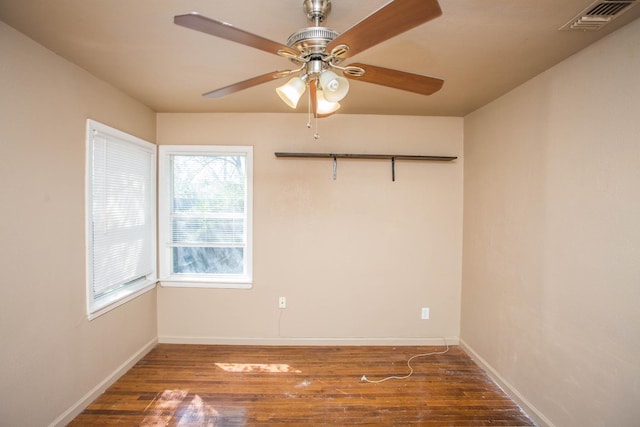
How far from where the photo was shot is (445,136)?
296 cm

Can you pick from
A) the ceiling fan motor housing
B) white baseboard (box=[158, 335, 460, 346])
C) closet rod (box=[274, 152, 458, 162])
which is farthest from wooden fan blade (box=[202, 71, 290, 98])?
white baseboard (box=[158, 335, 460, 346])

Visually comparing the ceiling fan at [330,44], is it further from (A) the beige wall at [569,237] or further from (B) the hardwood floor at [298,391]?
(B) the hardwood floor at [298,391]

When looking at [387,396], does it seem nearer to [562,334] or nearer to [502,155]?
[562,334]

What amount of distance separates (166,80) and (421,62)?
1927 mm

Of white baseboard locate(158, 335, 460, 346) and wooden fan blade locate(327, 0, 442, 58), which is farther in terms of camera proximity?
white baseboard locate(158, 335, 460, 346)

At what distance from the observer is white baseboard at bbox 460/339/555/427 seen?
1.92 metres

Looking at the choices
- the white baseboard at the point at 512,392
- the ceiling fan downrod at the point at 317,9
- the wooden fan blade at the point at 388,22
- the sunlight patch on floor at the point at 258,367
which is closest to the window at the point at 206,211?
the sunlight patch on floor at the point at 258,367

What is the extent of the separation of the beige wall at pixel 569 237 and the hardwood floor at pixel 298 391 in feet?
1.31

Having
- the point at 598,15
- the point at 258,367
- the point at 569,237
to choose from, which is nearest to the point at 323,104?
the point at 598,15

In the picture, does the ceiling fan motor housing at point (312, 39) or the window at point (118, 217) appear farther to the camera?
the window at point (118, 217)

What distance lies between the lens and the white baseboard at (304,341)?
2959mm

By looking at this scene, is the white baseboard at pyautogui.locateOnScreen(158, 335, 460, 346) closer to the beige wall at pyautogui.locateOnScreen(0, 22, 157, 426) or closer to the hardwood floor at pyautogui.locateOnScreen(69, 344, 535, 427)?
the hardwood floor at pyautogui.locateOnScreen(69, 344, 535, 427)

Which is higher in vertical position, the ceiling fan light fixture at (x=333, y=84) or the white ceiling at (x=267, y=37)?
the white ceiling at (x=267, y=37)

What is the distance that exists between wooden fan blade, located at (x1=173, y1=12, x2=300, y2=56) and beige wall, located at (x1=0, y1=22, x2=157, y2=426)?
146 centimetres
